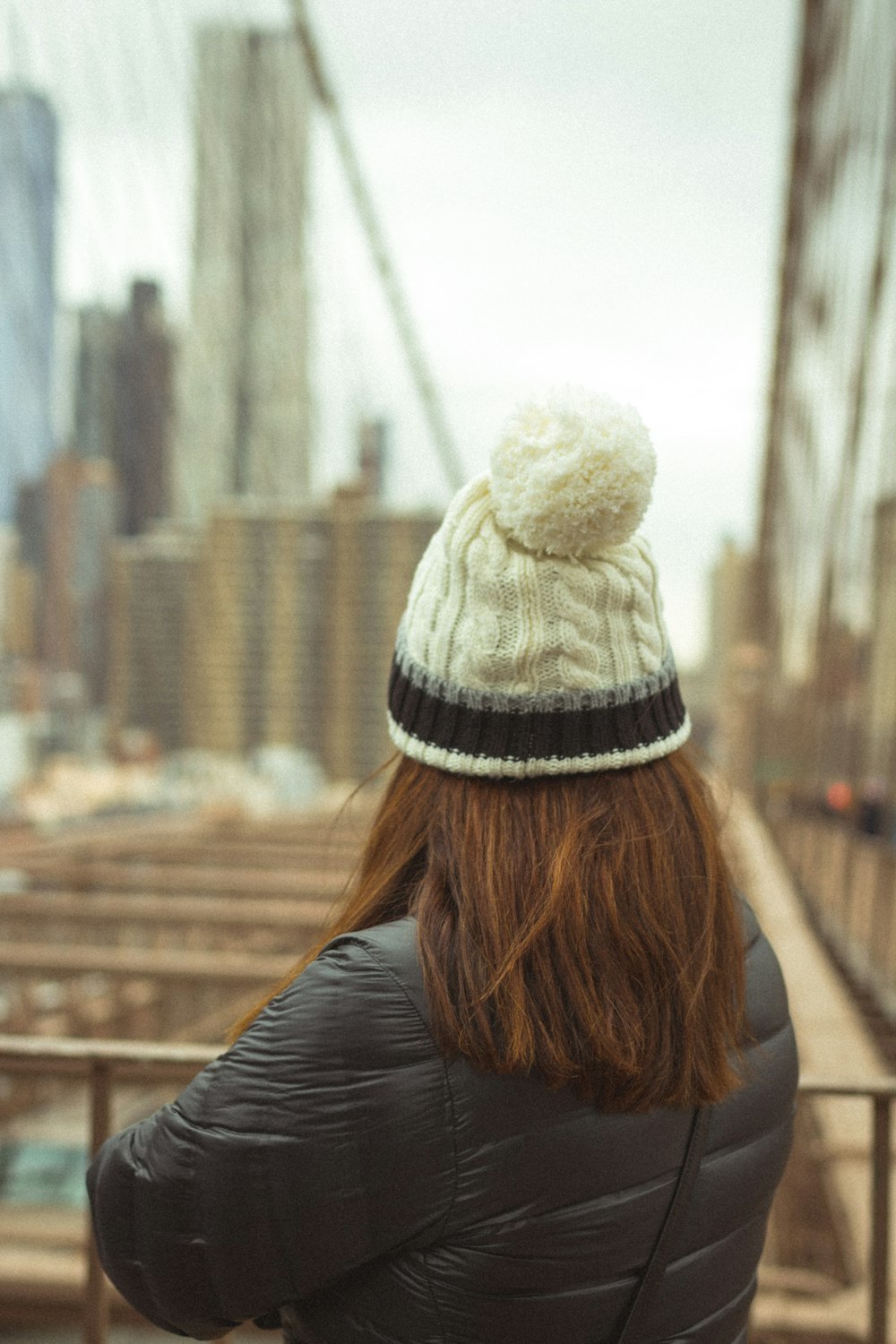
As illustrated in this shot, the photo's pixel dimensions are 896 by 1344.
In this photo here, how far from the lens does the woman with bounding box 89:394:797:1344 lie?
0.60m

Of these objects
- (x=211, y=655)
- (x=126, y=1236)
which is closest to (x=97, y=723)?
(x=211, y=655)

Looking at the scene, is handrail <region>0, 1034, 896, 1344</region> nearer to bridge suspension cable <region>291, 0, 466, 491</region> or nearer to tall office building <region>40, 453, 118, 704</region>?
bridge suspension cable <region>291, 0, 466, 491</region>

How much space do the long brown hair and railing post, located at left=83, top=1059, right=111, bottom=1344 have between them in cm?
76

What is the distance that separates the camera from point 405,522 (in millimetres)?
20672

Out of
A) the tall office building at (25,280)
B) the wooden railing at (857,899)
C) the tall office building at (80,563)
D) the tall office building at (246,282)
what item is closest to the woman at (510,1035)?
the wooden railing at (857,899)

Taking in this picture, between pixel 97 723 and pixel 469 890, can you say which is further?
pixel 97 723

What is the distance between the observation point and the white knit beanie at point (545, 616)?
2.14 feet

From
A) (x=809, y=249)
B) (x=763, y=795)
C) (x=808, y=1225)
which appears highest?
(x=809, y=249)

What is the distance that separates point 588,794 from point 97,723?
17410 mm

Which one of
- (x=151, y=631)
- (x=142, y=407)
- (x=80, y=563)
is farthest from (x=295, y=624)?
(x=80, y=563)

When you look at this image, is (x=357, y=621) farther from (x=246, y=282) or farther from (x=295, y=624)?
(x=246, y=282)

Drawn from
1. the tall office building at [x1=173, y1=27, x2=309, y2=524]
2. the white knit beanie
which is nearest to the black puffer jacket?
the white knit beanie

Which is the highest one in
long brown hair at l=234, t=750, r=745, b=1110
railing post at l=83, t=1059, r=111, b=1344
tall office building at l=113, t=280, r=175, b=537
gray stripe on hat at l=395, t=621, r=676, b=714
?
tall office building at l=113, t=280, r=175, b=537

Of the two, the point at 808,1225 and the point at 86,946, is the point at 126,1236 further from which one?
the point at 86,946
